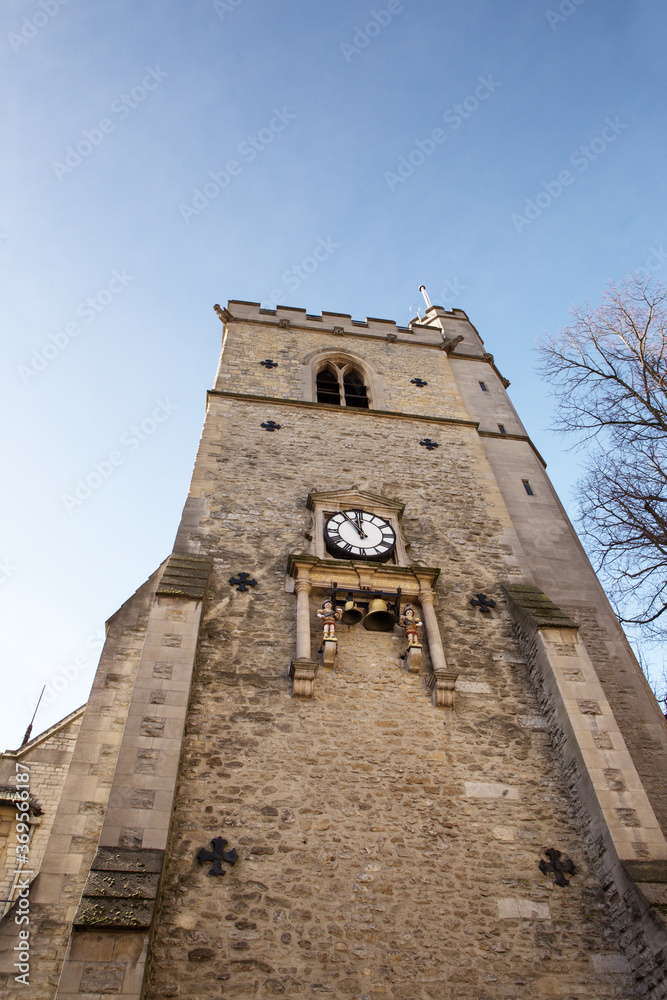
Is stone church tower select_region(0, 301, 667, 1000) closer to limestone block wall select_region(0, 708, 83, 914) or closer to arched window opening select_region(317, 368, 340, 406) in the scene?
limestone block wall select_region(0, 708, 83, 914)

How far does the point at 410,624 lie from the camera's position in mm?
8648

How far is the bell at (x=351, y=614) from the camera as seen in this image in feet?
29.1

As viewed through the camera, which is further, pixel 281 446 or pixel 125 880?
pixel 281 446

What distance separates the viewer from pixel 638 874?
244 inches

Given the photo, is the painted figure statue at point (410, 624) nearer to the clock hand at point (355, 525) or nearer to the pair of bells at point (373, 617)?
the pair of bells at point (373, 617)

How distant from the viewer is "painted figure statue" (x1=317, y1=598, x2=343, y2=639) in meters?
8.36

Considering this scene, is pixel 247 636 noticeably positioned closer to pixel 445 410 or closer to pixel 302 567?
pixel 302 567

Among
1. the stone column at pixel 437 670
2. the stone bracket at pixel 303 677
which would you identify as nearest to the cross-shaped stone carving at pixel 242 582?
the stone bracket at pixel 303 677

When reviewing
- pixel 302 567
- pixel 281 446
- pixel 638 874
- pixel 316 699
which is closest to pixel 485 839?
pixel 638 874

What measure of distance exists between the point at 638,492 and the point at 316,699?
15.4 ft

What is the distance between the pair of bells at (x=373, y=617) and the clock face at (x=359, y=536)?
3.03 ft

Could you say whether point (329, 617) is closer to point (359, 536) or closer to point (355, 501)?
point (359, 536)

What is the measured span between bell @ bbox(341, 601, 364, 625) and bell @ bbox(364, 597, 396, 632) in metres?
0.11

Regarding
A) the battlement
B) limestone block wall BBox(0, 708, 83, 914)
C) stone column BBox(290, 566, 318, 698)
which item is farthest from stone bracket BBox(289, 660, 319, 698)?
the battlement
